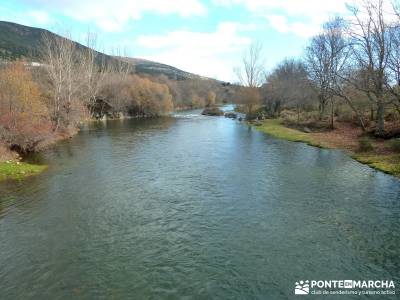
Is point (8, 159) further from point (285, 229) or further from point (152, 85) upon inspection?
point (152, 85)

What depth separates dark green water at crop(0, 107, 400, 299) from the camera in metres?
12.3

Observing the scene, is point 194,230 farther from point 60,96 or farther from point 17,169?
point 60,96

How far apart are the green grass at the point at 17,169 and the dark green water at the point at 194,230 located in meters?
1.43

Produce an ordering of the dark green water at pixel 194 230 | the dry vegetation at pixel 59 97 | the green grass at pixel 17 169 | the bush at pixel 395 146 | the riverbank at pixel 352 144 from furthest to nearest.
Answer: the dry vegetation at pixel 59 97 → the bush at pixel 395 146 → the riverbank at pixel 352 144 → the green grass at pixel 17 169 → the dark green water at pixel 194 230

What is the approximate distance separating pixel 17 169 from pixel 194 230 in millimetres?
18185

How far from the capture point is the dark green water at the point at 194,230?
1232 centimetres

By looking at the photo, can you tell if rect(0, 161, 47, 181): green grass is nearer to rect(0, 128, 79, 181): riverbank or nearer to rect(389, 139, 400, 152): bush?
rect(0, 128, 79, 181): riverbank

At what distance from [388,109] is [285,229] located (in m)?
40.8

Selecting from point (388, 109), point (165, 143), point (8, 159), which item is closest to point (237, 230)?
point (8, 159)

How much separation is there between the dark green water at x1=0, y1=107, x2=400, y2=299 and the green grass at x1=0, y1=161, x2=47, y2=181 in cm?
143

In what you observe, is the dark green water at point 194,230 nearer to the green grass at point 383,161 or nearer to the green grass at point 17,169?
the green grass at point 383,161

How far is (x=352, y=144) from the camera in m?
39.6

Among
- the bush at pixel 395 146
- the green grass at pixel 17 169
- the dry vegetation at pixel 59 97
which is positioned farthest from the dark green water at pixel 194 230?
the dry vegetation at pixel 59 97

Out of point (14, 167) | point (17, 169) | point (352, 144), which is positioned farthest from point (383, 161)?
point (14, 167)
